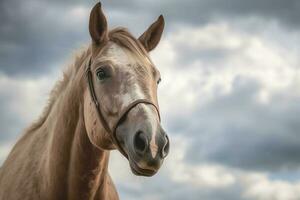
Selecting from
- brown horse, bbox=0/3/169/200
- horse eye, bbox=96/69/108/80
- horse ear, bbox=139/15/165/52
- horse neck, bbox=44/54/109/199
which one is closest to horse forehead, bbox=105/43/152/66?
brown horse, bbox=0/3/169/200

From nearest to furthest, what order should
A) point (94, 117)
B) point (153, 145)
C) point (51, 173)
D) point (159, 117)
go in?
point (153, 145)
point (159, 117)
point (94, 117)
point (51, 173)

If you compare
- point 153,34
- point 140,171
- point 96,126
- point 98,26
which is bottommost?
point 140,171

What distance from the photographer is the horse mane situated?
6.64 meters

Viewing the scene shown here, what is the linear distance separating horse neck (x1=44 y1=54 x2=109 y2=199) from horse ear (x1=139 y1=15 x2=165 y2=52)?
3.43 feet

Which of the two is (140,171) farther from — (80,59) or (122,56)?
(80,59)

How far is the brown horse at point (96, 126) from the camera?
570 cm

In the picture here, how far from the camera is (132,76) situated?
609cm

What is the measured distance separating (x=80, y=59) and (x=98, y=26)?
643 millimetres

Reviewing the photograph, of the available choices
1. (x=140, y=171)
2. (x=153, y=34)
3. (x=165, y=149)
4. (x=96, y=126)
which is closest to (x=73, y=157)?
(x=96, y=126)

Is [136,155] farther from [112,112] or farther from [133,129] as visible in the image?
[112,112]

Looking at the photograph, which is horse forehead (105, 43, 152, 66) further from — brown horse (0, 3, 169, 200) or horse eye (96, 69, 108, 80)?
horse eye (96, 69, 108, 80)

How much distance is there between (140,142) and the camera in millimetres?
5555

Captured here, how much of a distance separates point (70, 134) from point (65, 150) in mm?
208

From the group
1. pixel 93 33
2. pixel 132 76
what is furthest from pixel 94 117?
pixel 93 33
